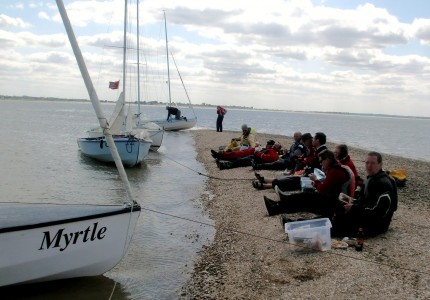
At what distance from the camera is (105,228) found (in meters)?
6.91

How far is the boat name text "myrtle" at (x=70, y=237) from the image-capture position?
6457 mm

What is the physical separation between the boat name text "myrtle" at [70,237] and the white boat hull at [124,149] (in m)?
13.5

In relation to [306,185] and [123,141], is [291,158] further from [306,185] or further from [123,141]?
[123,141]

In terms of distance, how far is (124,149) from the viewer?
20.5m

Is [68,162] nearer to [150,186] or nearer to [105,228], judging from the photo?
[150,186]

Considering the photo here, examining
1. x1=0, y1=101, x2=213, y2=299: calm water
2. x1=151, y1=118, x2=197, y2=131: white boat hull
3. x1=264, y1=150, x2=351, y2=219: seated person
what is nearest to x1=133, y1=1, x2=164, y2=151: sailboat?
x1=0, y1=101, x2=213, y2=299: calm water

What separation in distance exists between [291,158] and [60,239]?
31.1 ft

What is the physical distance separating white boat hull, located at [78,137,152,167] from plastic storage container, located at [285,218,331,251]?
13461 mm

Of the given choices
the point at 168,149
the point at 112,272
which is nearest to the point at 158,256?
the point at 112,272

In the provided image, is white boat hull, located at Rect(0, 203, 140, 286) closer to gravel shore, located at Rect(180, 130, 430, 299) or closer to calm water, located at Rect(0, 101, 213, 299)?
calm water, located at Rect(0, 101, 213, 299)

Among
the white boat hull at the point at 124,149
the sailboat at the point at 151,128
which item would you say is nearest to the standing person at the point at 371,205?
the white boat hull at the point at 124,149

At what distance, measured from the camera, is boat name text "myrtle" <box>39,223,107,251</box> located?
6.46 metres

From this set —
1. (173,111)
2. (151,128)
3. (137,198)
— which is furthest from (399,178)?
(173,111)

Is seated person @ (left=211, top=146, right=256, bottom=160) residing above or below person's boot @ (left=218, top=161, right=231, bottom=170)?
above
